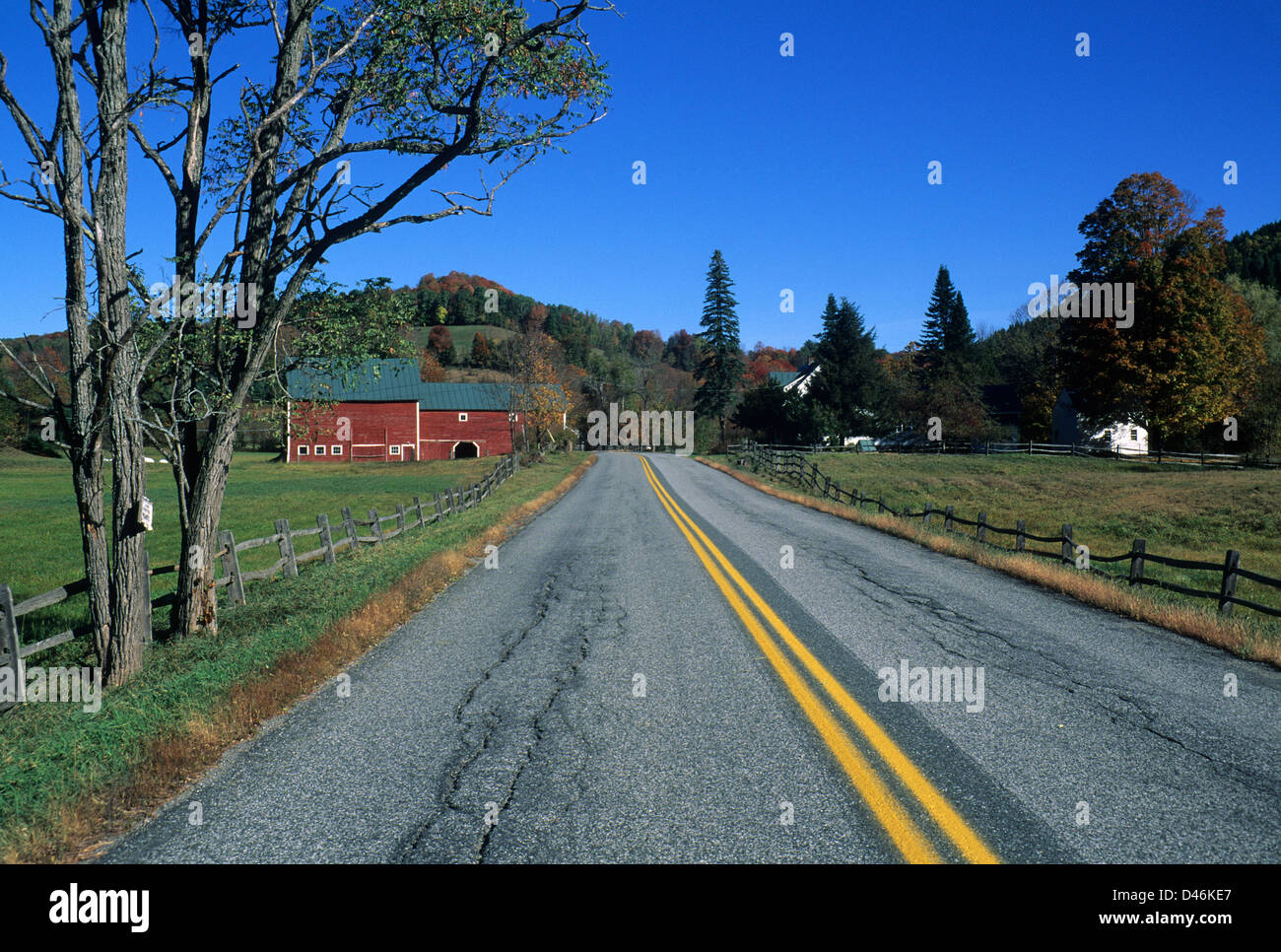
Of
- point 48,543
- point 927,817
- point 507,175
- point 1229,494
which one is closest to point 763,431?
point 1229,494

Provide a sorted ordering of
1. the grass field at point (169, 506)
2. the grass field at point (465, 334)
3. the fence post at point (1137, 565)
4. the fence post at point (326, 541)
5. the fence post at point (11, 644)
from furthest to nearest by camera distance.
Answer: the grass field at point (465, 334), the grass field at point (169, 506), the fence post at point (326, 541), the fence post at point (1137, 565), the fence post at point (11, 644)

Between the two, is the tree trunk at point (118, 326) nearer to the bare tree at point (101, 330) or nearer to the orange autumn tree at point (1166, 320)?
the bare tree at point (101, 330)

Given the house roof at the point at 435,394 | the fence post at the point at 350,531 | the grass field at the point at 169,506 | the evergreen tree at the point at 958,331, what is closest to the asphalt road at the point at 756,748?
the grass field at the point at 169,506

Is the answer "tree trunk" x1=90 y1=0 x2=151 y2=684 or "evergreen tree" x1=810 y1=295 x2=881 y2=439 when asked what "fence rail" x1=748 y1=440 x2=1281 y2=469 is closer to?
"evergreen tree" x1=810 y1=295 x2=881 y2=439

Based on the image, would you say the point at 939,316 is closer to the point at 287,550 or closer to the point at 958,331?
the point at 958,331

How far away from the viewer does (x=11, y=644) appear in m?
6.00

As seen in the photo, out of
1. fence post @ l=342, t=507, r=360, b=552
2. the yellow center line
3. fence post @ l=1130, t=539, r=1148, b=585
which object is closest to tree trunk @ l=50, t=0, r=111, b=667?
the yellow center line

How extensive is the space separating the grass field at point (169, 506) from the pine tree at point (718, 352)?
92.1 ft

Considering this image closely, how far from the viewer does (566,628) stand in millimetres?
7938

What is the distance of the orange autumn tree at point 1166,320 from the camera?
38.8 m

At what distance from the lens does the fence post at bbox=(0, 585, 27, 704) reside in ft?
19.3
